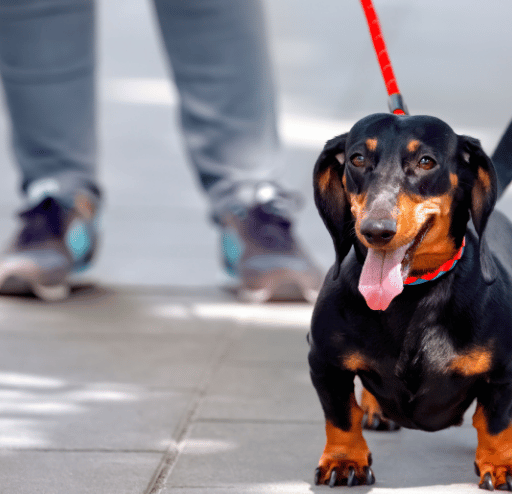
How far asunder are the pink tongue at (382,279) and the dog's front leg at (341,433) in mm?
235

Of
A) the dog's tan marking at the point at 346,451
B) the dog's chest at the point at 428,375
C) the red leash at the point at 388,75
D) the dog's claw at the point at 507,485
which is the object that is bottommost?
the dog's claw at the point at 507,485

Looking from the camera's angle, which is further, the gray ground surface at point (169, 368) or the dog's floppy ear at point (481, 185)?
the gray ground surface at point (169, 368)

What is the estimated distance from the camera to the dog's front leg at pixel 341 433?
1.95 metres

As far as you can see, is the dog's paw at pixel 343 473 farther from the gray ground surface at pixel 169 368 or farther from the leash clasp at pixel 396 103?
the leash clasp at pixel 396 103

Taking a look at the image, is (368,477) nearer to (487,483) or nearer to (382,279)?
(487,483)

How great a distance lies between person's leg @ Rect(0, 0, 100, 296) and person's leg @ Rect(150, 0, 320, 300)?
40 centimetres

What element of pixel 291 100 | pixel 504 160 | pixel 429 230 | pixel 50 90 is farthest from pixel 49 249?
pixel 291 100

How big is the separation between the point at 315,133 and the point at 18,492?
17.8 ft

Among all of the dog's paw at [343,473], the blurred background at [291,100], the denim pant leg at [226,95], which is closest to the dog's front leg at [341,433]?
the dog's paw at [343,473]

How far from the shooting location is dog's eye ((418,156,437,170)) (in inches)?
69.6

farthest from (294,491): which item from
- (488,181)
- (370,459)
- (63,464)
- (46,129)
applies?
(46,129)

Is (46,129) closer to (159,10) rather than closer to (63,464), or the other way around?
(159,10)

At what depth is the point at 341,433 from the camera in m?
1.98

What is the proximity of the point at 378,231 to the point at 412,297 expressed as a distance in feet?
0.95
